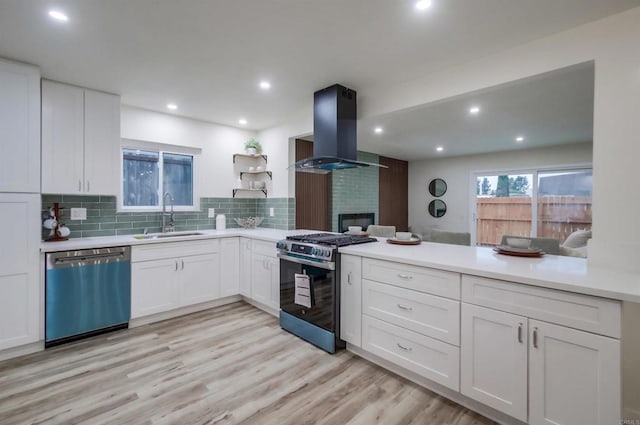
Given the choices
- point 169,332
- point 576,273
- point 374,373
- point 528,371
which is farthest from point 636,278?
point 169,332

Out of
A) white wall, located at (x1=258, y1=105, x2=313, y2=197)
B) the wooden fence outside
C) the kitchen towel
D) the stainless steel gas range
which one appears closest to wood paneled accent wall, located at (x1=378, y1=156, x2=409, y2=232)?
the wooden fence outside

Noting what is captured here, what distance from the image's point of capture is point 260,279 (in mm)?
3465

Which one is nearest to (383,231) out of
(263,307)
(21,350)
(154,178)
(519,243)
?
(263,307)

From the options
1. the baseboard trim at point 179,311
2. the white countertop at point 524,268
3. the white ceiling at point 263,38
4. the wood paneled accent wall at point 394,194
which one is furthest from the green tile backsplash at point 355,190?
the white countertop at point 524,268

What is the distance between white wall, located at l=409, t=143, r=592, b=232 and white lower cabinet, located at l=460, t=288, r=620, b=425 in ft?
17.7

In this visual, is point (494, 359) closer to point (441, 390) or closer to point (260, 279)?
point (441, 390)

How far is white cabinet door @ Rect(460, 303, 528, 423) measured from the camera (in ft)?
5.21

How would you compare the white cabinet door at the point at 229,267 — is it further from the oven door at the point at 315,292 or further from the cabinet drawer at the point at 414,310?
the cabinet drawer at the point at 414,310

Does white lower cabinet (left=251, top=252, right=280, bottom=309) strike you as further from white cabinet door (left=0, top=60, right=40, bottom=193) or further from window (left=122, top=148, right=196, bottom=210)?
white cabinet door (left=0, top=60, right=40, bottom=193)

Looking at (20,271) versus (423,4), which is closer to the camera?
(423,4)

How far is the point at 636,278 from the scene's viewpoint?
62.5 inches

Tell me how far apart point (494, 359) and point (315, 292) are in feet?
4.61

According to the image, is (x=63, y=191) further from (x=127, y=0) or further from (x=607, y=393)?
(x=607, y=393)

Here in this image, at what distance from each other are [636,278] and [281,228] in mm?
3437
